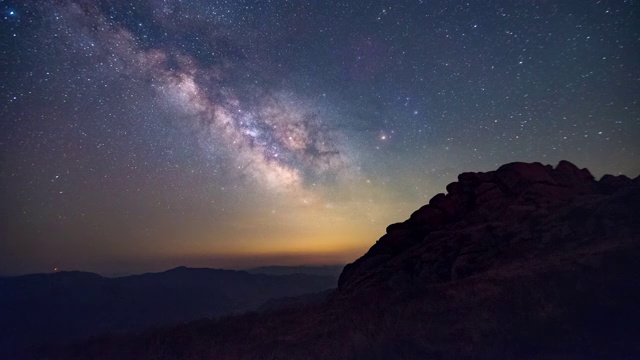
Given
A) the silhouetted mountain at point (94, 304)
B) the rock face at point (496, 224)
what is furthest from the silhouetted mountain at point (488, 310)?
the silhouetted mountain at point (94, 304)

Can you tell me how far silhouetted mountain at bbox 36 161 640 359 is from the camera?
810 cm

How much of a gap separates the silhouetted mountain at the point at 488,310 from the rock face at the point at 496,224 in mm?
111

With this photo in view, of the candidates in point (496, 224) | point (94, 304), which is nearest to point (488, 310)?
point (496, 224)

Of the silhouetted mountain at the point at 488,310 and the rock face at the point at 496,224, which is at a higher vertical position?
the rock face at the point at 496,224

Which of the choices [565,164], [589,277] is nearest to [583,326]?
[589,277]

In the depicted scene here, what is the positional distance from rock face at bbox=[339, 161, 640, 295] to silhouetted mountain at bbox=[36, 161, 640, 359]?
11 centimetres

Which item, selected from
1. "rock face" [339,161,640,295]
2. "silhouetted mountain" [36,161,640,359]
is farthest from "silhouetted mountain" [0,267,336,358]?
"silhouetted mountain" [36,161,640,359]

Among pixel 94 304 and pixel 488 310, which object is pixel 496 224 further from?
pixel 94 304

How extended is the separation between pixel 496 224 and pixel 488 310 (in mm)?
13590

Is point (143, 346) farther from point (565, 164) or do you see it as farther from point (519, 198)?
point (565, 164)

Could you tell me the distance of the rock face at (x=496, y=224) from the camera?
1802 centimetres

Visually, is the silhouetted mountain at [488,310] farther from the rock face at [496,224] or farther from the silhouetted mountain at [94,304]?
the silhouetted mountain at [94,304]

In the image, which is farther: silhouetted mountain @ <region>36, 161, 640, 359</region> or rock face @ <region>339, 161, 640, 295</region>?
rock face @ <region>339, 161, 640, 295</region>

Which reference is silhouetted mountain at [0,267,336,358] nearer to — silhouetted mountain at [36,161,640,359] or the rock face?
the rock face
